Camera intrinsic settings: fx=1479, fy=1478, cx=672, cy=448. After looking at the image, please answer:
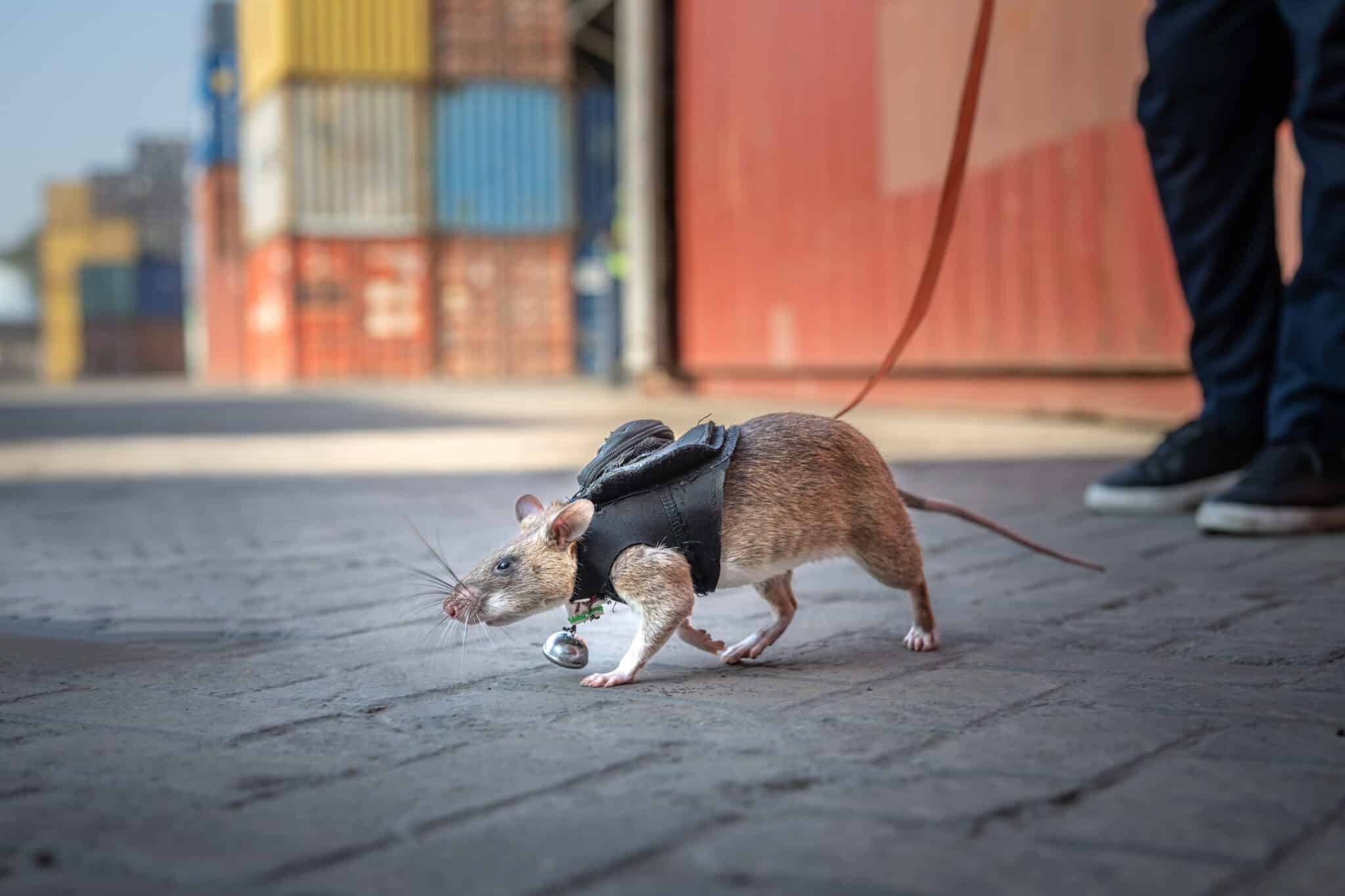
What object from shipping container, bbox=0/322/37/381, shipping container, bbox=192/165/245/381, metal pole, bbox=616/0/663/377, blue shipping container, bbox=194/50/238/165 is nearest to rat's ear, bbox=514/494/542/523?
metal pole, bbox=616/0/663/377

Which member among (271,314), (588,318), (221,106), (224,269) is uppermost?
(221,106)

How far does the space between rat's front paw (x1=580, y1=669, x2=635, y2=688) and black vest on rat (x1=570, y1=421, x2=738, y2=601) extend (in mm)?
127

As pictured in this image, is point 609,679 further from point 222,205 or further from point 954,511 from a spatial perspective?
point 222,205

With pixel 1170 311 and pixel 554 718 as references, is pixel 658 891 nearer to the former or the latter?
pixel 554 718

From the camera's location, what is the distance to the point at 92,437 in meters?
10.5

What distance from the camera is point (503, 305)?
32.4 meters

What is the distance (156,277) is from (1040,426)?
181 feet

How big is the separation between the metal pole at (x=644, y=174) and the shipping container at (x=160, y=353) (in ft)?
147

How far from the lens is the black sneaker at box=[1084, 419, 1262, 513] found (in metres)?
4.30

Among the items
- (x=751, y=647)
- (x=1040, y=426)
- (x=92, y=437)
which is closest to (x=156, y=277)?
(x=92, y=437)

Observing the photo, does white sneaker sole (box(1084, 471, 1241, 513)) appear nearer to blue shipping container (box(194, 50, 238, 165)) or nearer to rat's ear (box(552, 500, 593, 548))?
rat's ear (box(552, 500, 593, 548))

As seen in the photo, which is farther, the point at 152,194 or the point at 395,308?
the point at 152,194

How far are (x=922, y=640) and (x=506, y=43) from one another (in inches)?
1195

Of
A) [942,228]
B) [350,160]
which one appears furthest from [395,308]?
[942,228]
